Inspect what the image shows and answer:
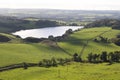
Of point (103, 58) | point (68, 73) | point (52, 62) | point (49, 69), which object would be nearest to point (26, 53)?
point (52, 62)

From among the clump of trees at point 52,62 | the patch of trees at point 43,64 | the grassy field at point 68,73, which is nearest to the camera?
the grassy field at point 68,73

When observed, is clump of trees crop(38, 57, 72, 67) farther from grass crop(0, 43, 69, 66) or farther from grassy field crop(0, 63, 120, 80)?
grassy field crop(0, 63, 120, 80)

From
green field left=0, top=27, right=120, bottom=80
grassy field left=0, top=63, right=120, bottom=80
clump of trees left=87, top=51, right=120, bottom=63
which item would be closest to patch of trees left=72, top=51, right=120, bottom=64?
clump of trees left=87, top=51, right=120, bottom=63

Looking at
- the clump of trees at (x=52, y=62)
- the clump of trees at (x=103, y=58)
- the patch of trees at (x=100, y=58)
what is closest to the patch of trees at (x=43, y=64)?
the clump of trees at (x=52, y=62)

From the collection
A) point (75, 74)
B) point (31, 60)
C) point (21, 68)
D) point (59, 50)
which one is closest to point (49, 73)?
point (75, 74)

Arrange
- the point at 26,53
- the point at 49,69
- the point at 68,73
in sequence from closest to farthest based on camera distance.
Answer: the point at 68,73 → the point at 49,69 → the point at 26,53

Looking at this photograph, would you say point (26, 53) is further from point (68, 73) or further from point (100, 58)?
point (68, 73)

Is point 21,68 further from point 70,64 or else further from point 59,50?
point 59,50

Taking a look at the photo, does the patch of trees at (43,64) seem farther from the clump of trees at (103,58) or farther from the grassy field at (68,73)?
the clump of trees at (103,58)
